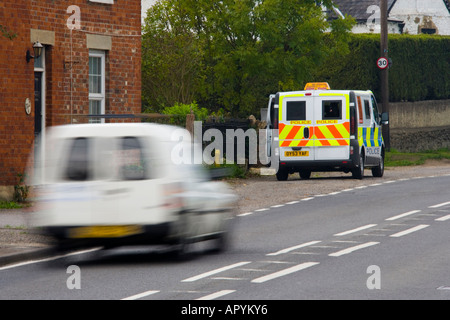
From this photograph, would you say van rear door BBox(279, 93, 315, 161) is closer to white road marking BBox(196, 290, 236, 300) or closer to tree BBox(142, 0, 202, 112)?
tree BBox(142, 0, 202, 112)

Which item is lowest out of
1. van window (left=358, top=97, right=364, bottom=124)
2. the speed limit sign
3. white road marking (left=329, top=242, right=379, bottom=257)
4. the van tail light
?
white road marking (left=329, top=242, right=379, bottom=257)

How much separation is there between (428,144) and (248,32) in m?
11.4

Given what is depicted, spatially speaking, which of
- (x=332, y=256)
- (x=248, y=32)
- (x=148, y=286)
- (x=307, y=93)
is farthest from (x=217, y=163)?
(x=148, y=286)

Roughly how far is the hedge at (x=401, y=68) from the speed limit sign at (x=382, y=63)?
2.19m

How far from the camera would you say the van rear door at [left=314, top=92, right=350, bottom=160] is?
85.5ft

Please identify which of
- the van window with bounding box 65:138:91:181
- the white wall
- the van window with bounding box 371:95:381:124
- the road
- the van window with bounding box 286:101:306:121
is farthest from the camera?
the white wall

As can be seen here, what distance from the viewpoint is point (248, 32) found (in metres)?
33.6

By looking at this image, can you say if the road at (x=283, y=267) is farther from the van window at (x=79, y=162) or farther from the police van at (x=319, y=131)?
the police van at (x=319, y=131)

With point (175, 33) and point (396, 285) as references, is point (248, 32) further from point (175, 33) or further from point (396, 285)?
point (396, 285)

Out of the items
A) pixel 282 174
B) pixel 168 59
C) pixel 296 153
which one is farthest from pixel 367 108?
pixel 168 59

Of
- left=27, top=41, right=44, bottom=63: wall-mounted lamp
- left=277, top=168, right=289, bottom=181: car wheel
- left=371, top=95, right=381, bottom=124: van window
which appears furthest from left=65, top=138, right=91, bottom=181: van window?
left=371, top=95, right=381, bottom=124: van window

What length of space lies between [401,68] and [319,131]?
15.4 metres

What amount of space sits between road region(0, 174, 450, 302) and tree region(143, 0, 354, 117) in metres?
15.6
